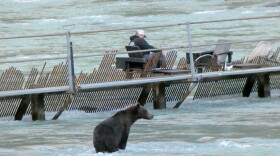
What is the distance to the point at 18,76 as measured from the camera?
57.3 ft

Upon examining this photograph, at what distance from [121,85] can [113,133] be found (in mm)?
4729

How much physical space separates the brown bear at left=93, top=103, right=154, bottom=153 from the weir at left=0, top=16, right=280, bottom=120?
359 cm

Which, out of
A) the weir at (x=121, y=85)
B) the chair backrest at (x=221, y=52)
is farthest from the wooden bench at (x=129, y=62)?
the chair backrest at (x=221, y=52)

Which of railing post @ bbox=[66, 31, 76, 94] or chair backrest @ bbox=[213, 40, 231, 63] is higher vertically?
railing post @ bbox=[66, 31, 76, 94]

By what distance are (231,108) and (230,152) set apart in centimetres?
495

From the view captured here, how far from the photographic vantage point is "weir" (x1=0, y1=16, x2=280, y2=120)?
17250 millimetres

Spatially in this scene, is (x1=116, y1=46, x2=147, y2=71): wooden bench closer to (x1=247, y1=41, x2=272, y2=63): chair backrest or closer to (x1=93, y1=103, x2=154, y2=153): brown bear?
(x1=247, y1=41, x2=272, y2=63): chair backrest

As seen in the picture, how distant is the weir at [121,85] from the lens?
17250 millimetres

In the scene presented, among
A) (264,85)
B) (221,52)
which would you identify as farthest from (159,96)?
(264,85)

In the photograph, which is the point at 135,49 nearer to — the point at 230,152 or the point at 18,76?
the point at 18,76

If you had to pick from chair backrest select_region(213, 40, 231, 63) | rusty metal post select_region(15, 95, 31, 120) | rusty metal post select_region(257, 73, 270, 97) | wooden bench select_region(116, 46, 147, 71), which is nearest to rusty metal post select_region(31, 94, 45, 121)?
rusty metal post select_region(15, 95, 31, 120)

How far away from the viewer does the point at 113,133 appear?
42.4 feet

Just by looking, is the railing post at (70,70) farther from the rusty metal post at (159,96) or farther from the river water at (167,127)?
the rusty metal post at (159,96)

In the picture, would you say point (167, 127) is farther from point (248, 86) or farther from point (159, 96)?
point (248, 86)
